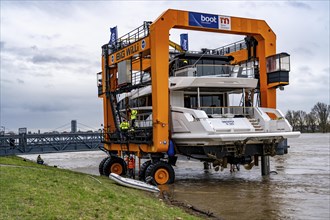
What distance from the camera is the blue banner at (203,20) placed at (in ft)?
66.5

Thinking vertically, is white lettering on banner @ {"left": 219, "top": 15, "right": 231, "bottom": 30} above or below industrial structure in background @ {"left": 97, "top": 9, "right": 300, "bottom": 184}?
above

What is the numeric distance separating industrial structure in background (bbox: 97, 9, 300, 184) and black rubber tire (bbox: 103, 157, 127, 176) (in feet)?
0.26

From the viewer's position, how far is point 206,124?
1820 cm

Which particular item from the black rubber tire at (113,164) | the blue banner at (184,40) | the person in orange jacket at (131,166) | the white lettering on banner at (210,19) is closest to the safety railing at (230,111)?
the white lettering on banner at (210,19)

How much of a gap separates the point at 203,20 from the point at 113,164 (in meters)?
9.95

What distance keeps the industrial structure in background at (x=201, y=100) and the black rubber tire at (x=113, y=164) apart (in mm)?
81

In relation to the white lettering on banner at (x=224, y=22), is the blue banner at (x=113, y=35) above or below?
above

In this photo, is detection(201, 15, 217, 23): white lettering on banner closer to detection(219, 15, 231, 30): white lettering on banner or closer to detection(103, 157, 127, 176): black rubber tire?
detection(219, 15, 231, 30): white lettering on banner

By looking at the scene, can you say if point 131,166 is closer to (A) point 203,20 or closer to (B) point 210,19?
(A) point 203,20

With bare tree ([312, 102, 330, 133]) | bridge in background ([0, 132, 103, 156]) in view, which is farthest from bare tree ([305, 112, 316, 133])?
bridge in background ([0, 132, 103, 156])

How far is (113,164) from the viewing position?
81.6 ft

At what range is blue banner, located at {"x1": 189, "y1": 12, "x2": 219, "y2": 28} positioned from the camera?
20.3 meters

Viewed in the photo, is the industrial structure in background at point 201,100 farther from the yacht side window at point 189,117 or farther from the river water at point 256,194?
the river water at point 256,194

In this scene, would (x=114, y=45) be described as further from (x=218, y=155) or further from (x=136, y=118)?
(x=218, y=155)
